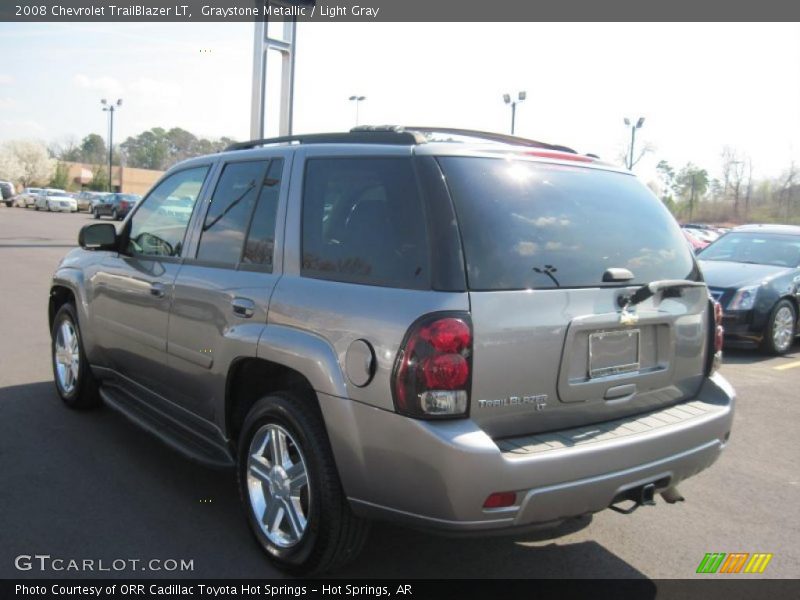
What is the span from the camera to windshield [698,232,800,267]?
9.85 meters

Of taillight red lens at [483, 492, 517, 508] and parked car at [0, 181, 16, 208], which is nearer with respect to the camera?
taillight red lens at [483, 492, 517, 508]

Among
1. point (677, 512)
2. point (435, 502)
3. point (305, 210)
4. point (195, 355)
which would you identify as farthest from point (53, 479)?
point (677, 512)

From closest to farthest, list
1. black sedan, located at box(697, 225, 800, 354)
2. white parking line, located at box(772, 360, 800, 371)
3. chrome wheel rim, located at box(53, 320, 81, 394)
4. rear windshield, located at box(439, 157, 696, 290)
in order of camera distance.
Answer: rear windshield, located at box(439, 157, 696, 290)
chrome wheel rim, located at box(53, 320, 81, 394)
white parking line, located at box(772, 360, 800, 371)
black sedan, located at box(697, 225, 800, 354)

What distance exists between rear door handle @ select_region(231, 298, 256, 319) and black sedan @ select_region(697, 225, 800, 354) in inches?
282

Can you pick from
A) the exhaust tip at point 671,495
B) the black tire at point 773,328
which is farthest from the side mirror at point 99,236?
the black tire at point 773,328

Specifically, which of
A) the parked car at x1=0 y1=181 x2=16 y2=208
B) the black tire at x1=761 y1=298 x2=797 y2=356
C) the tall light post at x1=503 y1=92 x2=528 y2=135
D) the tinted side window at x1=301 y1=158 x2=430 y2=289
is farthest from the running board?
the parked car at x1=0 y1=181 x2=16 y2=208

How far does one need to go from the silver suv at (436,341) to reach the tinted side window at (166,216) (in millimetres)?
365

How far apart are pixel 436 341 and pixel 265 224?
137 centimetres

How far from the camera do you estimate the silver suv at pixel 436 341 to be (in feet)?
8.75

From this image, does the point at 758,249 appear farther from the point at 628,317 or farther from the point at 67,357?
the point at 67,357

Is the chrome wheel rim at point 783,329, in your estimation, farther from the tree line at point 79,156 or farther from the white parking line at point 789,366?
the tree line at point 79,156

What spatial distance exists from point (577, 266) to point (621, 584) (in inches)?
58.6

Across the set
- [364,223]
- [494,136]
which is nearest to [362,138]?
[364,223]

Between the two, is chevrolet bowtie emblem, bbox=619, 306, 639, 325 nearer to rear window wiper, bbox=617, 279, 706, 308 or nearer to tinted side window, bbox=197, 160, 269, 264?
rear window wiper, bbox=617, 279, 706, 308
